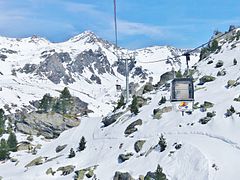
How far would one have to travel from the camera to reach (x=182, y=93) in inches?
1496

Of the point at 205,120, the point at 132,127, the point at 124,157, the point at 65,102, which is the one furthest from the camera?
the point at 65,102

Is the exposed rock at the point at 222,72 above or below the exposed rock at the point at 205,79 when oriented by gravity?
above

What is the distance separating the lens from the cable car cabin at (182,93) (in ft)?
124

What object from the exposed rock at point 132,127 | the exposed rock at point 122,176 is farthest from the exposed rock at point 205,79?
the exposed rock at point 122,176

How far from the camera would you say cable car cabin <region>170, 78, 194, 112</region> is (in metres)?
37.8

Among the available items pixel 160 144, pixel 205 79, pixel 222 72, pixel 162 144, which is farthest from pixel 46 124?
pixel 162 144

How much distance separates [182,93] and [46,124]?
254 ft

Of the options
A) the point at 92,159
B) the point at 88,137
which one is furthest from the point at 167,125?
the point at 88,137

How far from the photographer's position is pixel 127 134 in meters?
68.2

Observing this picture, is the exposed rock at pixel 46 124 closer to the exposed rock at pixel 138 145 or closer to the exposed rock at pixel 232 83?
the exposed rock at pixel 232 83

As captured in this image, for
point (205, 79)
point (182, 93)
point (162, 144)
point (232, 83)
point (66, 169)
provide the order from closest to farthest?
1. point (182, 93)
2. point (162, 144)
3. point (66, 169)
4. point (232, 83)
5. point (205, 79)

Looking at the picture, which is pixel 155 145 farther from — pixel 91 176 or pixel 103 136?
pixel 103 136

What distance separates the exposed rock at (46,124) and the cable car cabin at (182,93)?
69.8m

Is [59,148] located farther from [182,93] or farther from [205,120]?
[182,93]
